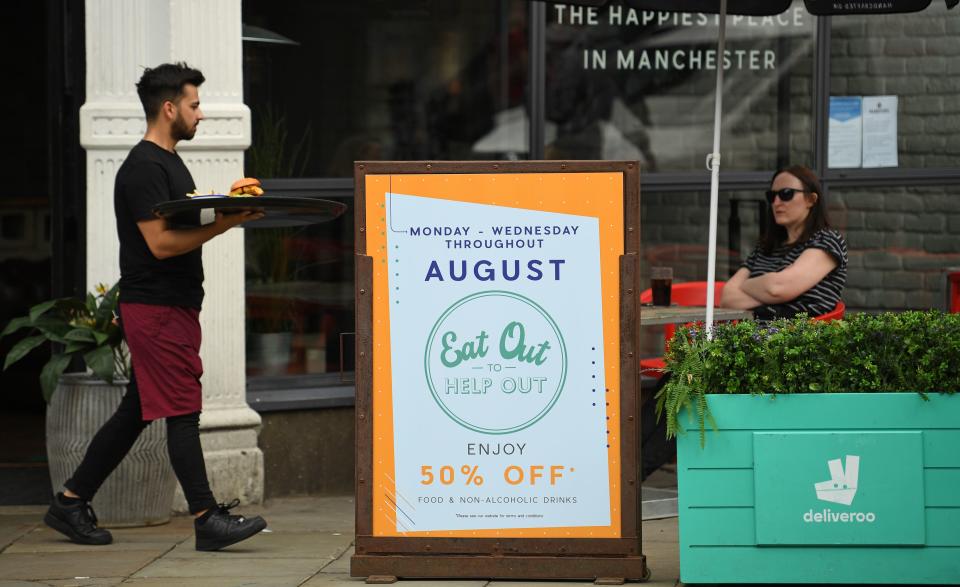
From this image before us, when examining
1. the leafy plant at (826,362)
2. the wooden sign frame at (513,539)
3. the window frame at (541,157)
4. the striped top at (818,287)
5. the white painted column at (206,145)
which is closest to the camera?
the leafy plant at (826,362)

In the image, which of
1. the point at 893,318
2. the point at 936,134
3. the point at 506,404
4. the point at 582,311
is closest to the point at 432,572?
the point at 506,404

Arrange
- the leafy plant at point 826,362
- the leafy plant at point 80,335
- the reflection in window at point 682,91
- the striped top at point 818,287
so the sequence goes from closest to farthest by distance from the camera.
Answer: the leafy plant at point 826,362
the leafy plant at point 80,335
the striped top at point 818,287
the reflection in window at point 682,91

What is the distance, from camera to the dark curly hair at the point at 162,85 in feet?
18.5

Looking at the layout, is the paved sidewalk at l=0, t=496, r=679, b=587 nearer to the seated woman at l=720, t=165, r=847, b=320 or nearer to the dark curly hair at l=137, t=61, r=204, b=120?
the seated woman at l=720, t=165, r=847, b=320

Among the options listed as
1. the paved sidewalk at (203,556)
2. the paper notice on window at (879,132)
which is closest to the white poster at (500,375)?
the paved sidewalk at (203,556)

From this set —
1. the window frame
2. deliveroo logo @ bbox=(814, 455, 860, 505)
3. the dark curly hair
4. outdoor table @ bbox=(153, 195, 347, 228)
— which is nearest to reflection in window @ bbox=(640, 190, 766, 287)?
the window frame

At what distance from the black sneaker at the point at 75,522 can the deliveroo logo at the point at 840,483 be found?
285 cm

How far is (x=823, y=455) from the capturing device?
465 cm

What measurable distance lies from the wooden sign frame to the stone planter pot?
61.4 inches

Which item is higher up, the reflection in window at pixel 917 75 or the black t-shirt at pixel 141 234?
the reflection in window at pixel 917 75

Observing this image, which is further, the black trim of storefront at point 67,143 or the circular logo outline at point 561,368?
the black trim of storefront at point 67,143

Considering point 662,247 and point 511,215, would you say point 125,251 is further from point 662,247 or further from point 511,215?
point 662,247

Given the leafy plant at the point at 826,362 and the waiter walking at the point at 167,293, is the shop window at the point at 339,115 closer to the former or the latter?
the waiter walking at the point at 167,293

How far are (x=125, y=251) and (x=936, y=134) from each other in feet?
14.9
